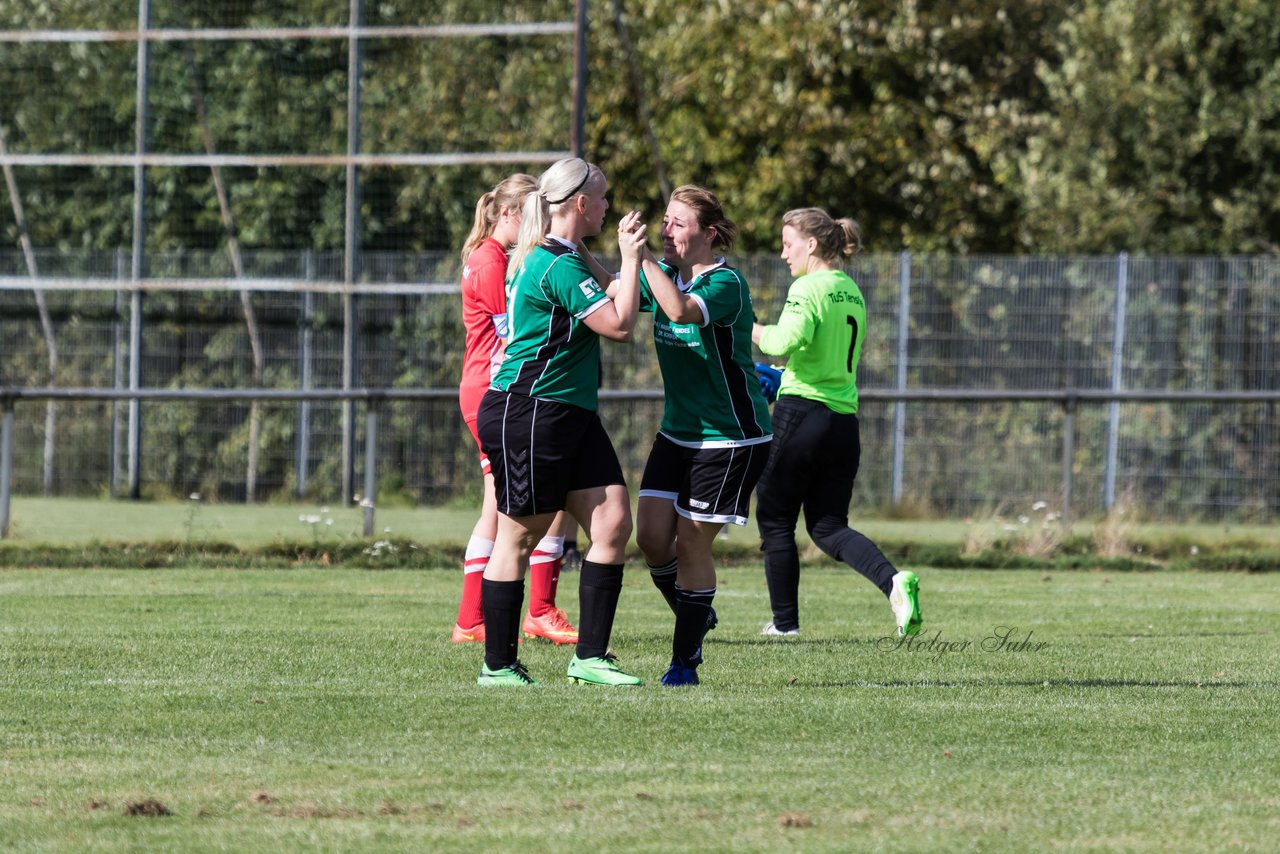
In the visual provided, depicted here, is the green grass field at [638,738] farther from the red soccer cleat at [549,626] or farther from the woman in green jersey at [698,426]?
the woman in green jersey at [698,426]

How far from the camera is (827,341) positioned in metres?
8.76

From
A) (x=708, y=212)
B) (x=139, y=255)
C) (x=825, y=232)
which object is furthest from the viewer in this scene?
(x=139, y=255)

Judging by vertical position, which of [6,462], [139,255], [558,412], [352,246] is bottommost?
[6,462]

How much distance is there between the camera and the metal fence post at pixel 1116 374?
18.8m

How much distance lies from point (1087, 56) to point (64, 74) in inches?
473

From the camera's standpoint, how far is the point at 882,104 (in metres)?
24.6

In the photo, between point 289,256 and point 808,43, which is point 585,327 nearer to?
point 289,256

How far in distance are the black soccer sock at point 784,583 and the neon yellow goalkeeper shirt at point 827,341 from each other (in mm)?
739

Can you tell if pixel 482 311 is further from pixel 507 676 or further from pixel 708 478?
pixel 507 676

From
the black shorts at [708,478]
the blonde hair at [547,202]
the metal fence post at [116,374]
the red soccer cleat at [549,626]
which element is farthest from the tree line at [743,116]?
the blonde hair at [547,202]

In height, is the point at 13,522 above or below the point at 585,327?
below

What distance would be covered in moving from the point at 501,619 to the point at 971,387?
41.8 feet

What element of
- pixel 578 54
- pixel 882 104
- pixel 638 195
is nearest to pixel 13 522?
pixel 578 54

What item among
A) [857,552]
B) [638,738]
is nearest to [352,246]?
[857,552]
